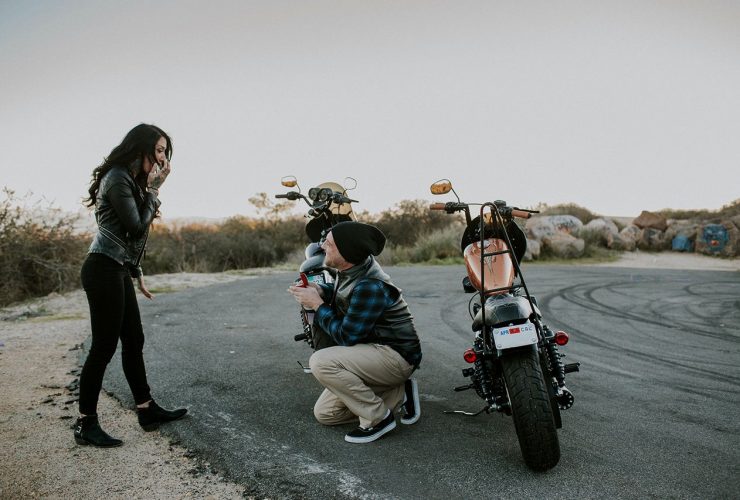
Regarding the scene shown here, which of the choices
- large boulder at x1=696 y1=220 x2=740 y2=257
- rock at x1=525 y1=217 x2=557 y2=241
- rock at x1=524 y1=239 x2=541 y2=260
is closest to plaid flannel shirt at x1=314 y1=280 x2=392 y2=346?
rock at x1=524 y1=239 x2=541 y2=260

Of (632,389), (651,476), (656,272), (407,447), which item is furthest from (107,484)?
(656,272)

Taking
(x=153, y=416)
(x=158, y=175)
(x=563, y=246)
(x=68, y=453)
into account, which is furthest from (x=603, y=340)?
(x=563, y=246)

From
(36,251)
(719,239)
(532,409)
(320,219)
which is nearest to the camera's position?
(532,409)

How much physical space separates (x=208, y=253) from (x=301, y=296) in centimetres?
1791

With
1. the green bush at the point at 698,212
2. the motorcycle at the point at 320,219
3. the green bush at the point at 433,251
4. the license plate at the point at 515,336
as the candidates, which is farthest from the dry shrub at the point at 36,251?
the green bush at the point at 698,212

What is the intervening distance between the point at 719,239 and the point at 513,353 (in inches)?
786

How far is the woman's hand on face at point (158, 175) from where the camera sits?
3.47 m

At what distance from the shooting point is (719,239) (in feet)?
61.8

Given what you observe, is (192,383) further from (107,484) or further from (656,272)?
(656,272)

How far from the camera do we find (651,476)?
2826mm

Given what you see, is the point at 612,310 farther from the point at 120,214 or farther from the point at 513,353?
the point at 120,214

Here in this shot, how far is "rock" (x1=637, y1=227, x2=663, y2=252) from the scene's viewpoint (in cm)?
2098

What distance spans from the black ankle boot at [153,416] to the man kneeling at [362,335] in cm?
112

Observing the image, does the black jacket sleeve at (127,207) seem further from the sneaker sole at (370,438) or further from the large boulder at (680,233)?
the large boulder at (680,233)
